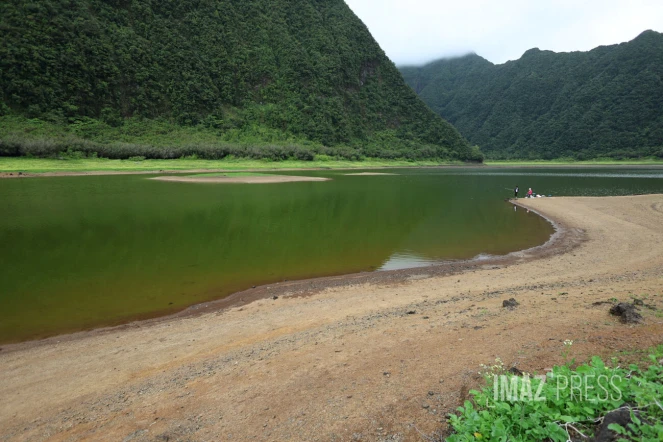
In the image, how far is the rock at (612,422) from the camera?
112 inches

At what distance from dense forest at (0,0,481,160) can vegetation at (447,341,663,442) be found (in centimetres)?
8477

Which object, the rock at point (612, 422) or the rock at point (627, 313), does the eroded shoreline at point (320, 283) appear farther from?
the rock at point (612, 422)

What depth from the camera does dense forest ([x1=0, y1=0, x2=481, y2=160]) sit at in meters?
91.3

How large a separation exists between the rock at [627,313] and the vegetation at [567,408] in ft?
10.4

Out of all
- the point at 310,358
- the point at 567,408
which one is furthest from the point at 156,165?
the point at 567,408

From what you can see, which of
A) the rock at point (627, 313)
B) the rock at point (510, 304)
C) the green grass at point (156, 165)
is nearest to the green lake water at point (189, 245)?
the rock at point (510, 304)

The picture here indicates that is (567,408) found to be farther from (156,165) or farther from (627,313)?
(156,165)

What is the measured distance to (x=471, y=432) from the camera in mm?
3477

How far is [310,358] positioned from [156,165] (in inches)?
3127

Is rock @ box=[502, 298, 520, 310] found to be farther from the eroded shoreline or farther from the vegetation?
the vegetation

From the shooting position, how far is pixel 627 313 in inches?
256

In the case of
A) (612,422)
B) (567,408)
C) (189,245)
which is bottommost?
(189,245)

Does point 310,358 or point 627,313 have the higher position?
point 627,313

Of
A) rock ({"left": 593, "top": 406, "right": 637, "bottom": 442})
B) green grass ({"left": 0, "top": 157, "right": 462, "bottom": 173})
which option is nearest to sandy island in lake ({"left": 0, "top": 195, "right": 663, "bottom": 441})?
rock ({"left": 593, "top": 406, "right": 637, "bottom": 442})
